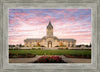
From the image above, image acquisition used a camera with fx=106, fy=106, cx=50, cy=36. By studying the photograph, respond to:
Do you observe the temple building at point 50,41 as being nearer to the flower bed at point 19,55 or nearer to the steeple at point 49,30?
the steeple at point 49,30

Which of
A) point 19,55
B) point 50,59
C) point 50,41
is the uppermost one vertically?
point 50,41

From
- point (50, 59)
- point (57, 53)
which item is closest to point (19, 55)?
point (50, 59)

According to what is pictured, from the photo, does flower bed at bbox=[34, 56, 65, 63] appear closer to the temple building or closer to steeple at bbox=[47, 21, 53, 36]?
the temple building

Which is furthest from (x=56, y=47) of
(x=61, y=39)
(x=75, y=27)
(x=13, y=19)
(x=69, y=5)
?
(x=13, y=19)

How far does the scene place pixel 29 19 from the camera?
318 cm

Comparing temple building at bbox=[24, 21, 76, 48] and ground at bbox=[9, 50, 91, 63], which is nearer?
ground at bbox=[9, 50, 91, 63]

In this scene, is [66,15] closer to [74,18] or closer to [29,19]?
[74,18]

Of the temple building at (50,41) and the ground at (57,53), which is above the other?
the temple building at (50,41)

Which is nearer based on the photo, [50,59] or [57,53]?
[50,59]

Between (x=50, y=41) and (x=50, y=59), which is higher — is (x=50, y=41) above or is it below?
above

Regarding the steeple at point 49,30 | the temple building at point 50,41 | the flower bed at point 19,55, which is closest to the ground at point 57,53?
the flower bed at point 19,55

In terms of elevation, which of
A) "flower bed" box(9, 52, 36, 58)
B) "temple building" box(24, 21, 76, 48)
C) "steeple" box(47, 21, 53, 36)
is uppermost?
"steeple" box(47, 21, 53, 36)

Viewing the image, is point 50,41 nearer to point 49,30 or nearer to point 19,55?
point 49,30

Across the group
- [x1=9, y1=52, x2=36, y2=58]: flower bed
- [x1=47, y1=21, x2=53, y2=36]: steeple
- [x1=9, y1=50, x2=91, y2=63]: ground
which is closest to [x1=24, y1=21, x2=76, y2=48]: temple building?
[x1=47, y1=21, x2=53, y2=36]: steeple
